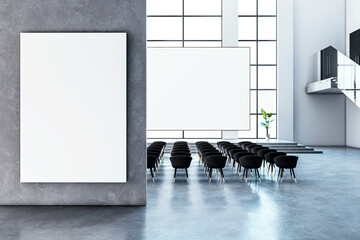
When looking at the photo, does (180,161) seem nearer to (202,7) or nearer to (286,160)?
(286,160)

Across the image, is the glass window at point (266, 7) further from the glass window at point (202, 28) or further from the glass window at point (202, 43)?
the glass window at point (202, 43)

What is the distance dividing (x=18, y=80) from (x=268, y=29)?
1699 cm

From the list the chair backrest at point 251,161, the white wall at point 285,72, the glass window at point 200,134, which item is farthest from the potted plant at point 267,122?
the chair backrest at point 251,161

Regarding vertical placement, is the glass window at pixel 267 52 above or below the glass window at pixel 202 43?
below

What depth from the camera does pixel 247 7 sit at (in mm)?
20188

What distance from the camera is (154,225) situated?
16.5 feet

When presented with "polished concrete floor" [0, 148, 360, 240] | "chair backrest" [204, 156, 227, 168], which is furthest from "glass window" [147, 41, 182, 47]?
"polished concrete floor" [0, 148, 360, 240]

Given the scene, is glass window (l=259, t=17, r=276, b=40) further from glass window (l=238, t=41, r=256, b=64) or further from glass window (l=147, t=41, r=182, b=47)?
glass window (l=147, t=41, r=182, b=47)

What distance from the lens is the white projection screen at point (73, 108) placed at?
6121 millimetres

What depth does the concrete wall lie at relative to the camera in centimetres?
2002

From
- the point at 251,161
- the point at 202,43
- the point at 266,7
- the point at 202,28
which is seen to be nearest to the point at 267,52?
the point at 266,7

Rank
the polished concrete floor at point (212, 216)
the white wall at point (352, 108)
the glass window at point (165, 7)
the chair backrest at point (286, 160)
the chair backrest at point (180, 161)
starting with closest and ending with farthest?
the polished concrete floor at point (212, 216) → the chair backrest at point (286, 160) → the chair backrest at point (180, 161) → the white wall at point (352, 108) → the glass window at point (165, 7)

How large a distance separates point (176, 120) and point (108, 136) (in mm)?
9046

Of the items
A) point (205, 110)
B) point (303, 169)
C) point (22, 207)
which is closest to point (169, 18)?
point (205, 110)
